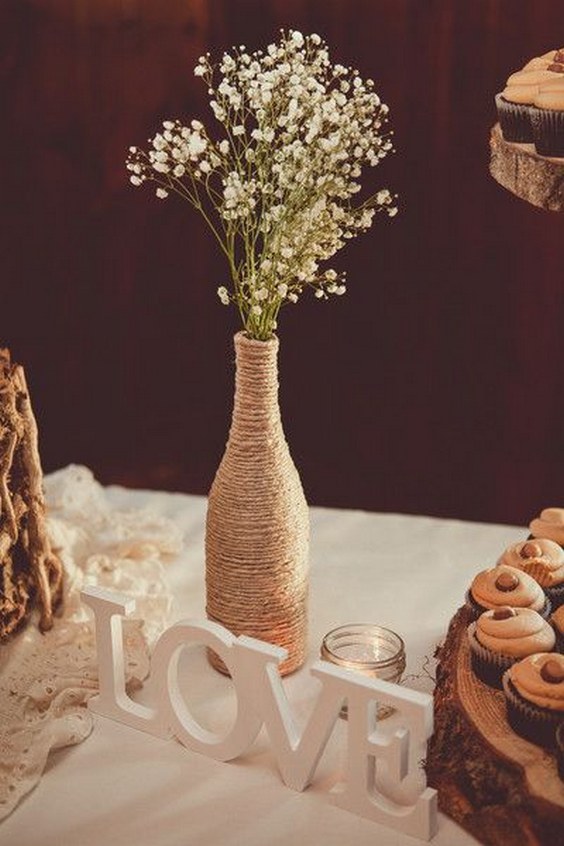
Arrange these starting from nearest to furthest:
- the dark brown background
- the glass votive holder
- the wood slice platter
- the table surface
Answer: the wood slice platter < the table surface < the glass votive holder < the dark brown background

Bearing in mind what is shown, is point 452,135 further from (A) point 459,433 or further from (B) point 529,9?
(A) point 459,433

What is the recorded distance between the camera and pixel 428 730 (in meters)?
1.61

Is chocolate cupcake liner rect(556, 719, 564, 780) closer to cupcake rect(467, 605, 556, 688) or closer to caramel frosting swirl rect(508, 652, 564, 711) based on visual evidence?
caramel frosting swirl rect(508, 652, 564, 711)

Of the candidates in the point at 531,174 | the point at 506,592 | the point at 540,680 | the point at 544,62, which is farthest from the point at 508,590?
the point at 544,62

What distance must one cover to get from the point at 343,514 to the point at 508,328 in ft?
2.64

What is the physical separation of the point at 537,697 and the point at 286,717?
354 mm

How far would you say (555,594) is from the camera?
6.50 ft

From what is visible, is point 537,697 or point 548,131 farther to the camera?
point 548,131

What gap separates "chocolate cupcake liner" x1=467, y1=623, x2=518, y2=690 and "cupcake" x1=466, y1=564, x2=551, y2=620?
0.09 meters

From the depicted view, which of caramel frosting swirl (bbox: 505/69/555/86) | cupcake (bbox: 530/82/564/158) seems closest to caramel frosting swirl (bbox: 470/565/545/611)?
cupcake (bbox: 530/82/564/158)

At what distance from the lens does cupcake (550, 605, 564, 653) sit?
1.86 metres

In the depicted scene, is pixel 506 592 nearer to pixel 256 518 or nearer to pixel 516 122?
pixel 256 518

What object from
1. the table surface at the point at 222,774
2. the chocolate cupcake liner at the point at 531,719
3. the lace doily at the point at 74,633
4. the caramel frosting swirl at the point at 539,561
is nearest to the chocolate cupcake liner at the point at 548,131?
the caramel frosting swirl at the point at 539,561

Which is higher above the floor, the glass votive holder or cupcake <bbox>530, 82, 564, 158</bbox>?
cupcake <bbox>530, 82, 564, 158</bbox>
